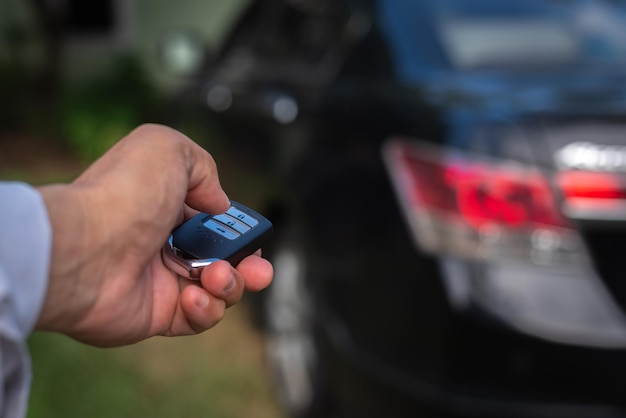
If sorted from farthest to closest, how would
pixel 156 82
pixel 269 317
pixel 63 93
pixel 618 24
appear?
pixel 156 82, pixel 63 93, pixel 269 317, pixel 618 24

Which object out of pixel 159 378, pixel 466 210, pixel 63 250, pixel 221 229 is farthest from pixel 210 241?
pixel 159 378

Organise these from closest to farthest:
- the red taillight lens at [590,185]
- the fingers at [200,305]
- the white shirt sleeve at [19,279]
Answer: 1. the white shirt sleeve at [19,279]
2. the fingers at [200,305]
3. the red taillight lens at [590,185]

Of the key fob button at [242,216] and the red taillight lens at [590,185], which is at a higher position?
the red taillight lens at [590,185]

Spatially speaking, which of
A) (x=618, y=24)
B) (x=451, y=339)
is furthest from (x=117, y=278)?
(x=618, y=24)

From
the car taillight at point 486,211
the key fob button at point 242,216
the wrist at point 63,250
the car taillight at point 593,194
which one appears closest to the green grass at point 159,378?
the car taillight at point 486,211

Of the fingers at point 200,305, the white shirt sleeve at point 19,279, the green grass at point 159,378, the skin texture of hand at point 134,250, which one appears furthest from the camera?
the green grass at point 159,378

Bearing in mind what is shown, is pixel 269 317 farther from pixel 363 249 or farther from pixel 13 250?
pixel 13 250

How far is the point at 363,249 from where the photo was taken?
9.34 feet

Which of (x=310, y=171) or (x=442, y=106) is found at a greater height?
(x=442, y=106)

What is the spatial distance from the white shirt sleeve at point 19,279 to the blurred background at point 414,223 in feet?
5.29

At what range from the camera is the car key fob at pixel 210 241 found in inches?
50.0

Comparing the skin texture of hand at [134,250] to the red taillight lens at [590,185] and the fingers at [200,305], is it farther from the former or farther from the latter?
the red taillight lens at [590,185]

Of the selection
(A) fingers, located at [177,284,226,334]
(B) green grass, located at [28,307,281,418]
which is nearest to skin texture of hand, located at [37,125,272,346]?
(A) fingers, located at [177,284,226,334]

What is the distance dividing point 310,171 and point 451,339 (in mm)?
960
